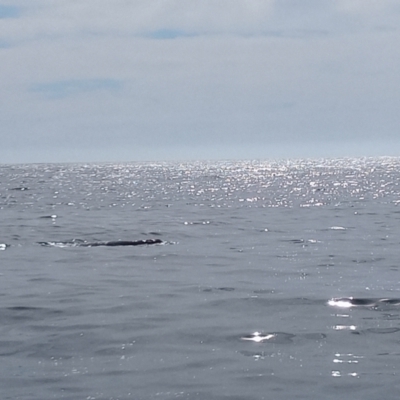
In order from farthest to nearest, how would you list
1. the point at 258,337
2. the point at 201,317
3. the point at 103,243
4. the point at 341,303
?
1. the point at 103,243
2. the point at 341,303
3. the point at 201,317
4. the point at 258,337

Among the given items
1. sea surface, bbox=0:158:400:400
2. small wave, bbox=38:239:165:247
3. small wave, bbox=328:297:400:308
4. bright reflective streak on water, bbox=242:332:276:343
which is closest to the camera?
sea surface, bbox=0:158:400:400

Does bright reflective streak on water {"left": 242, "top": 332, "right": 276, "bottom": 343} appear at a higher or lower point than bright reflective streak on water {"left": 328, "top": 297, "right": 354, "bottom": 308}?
higher

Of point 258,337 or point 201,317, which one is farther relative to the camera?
point 201,317

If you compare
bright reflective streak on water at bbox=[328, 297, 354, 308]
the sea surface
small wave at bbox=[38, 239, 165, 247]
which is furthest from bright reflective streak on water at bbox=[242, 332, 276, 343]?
small wave at bbox=[38, 239, 165, 247]

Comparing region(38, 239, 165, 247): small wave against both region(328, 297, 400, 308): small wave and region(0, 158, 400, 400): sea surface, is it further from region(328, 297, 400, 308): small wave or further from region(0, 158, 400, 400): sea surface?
region(328, 297, 400, 308): small wave

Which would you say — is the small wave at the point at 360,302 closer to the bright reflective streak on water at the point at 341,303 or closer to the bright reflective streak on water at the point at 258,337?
the bright reflective streak on water at the point at 341,303

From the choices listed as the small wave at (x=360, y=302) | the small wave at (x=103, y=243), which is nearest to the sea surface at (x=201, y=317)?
the small wave at (x=360, y=302)

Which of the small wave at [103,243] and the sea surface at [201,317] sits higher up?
the sea surface at [201,317]

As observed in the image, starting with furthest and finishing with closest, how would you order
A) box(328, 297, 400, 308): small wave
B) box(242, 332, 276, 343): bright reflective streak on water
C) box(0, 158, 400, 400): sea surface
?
box(328, 297, 400, 308): small wave → box(242, 332, 276, 343): bright reflective streak on water → box(0, 158, 400, 400): sea surface

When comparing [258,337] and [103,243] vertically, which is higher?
[258,337]

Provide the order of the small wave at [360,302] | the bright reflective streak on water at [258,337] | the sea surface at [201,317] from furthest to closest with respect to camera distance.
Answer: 1. the small wave at [360,302]
2. the bright reflective streak on water at [258,337]
3. the sea surface at [201,317]

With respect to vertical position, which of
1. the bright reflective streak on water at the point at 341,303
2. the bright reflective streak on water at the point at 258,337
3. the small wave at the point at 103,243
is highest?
the bright reflective streak on water at the point at 258,337

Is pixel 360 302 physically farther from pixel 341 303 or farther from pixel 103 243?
pixel 103 243

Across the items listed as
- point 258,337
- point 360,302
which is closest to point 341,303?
point 360,302
